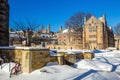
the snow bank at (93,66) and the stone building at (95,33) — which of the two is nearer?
the snow bank at (93,66)

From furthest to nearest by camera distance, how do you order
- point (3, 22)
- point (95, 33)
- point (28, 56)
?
point (95, 33), point (3, 22), point (28, 56)

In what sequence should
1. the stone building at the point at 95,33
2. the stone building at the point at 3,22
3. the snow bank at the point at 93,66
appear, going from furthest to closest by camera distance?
the stone building at the point at 95,33
the stone building at the point at 3,22
the snow bank at the point at 93,66

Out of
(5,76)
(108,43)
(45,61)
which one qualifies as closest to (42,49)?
(45,61)

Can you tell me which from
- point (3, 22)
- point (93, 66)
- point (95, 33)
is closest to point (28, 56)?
point (93, 66)

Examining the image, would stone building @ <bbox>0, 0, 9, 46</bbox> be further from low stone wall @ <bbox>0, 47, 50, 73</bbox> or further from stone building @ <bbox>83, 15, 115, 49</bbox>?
stone building @ <bbox>83, 15, 115, 49</bbox>

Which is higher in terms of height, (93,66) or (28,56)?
(28,56)

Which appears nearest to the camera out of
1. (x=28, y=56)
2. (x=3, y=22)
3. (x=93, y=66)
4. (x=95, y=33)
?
(x=28, y=56)

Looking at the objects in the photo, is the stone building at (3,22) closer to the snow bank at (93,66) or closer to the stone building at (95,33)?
the snow bank at (93,66)

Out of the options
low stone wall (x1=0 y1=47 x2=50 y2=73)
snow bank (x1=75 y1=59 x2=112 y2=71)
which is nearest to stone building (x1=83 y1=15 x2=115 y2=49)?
snow bank (x1=75 y1=59 x2=112 y2=71)

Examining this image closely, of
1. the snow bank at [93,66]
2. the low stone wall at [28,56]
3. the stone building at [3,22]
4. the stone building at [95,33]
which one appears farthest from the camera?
the stone building at [95,33]

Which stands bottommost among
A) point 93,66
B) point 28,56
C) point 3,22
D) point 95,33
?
point 93,66

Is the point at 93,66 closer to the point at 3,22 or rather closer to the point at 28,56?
the point at 28,56

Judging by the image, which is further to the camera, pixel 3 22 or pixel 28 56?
pixel 3 22

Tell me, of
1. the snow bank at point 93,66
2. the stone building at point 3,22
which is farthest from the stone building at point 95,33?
the snow bank at point 93,66
